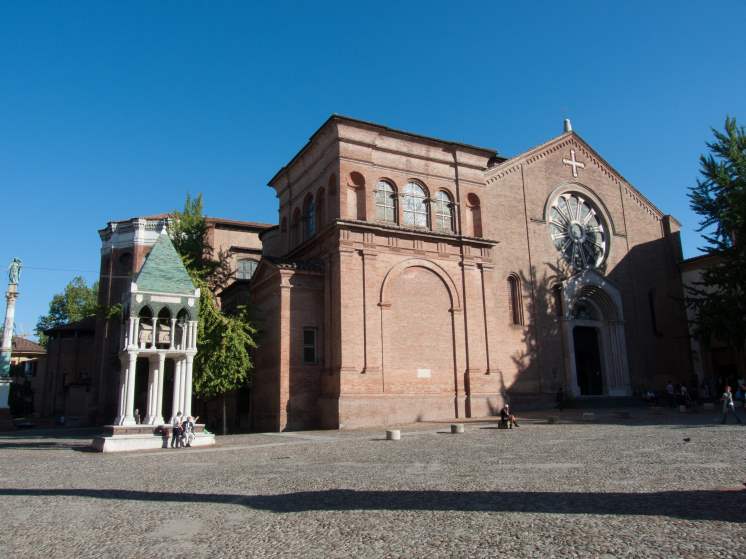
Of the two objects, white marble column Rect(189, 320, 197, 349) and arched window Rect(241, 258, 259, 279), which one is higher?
arched window Rect(241, 258, 259, 279)

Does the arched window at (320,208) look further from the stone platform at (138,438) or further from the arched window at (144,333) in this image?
the stone platform at (138,438)

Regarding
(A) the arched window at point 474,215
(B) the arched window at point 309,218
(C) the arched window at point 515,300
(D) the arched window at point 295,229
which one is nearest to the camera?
(A) the arched window at point 474,215

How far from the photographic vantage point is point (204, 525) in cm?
753

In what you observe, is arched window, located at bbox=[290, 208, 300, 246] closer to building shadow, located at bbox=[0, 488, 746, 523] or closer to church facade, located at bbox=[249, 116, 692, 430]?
church facade, located at bbox=[249, 116, 692, 430]

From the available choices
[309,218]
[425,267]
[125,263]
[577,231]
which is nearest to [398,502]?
[425,267]

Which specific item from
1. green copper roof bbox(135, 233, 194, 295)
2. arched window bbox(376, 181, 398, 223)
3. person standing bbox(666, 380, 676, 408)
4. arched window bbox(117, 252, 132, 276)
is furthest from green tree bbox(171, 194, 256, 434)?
person standing bbox(666, 380, 676, 408)

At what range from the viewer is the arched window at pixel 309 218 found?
2978 cm

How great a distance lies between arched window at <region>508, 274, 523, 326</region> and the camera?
30.0 metres

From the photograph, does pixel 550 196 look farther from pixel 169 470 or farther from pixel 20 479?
pixel 20 479

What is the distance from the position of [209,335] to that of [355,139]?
11.1 metres

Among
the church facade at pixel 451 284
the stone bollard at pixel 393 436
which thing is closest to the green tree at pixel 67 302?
the church facade at pixel 451 284

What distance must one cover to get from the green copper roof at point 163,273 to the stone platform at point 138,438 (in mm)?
4930

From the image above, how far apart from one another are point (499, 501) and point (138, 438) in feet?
48.8

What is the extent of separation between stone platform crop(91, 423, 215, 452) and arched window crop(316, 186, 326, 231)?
39.2ft
